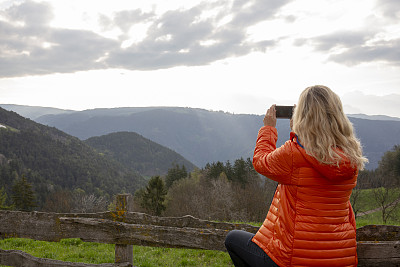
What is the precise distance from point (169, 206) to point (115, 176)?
77.7m

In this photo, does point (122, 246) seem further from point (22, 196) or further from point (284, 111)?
point (22, 196)

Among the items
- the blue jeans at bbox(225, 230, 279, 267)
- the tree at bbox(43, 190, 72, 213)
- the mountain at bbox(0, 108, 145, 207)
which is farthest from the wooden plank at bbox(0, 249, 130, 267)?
the mountain at bbox(0, 108, 145, 207)

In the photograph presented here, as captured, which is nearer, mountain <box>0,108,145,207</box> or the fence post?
the fence post

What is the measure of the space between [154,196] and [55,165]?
87343 millimetres

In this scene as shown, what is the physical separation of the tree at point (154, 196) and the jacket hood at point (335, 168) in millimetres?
41873

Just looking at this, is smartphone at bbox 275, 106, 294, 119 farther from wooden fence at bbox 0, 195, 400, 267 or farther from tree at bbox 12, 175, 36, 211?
tree at bbox 12, 175, 36, 211

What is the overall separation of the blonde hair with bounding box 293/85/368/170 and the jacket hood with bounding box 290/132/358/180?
3 centimetres

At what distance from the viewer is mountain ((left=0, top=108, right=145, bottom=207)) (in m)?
103

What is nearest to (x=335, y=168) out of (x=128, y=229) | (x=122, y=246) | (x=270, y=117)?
(x=270, y=117)

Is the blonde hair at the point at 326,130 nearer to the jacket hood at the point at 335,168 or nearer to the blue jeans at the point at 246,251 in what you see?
the jacket hood at the point at 335,168

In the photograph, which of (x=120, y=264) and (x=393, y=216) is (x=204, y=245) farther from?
(x=393, y=216)

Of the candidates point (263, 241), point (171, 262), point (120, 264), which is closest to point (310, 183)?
point (263, 241)

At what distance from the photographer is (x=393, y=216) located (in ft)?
97.2

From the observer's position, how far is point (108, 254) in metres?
7.18
